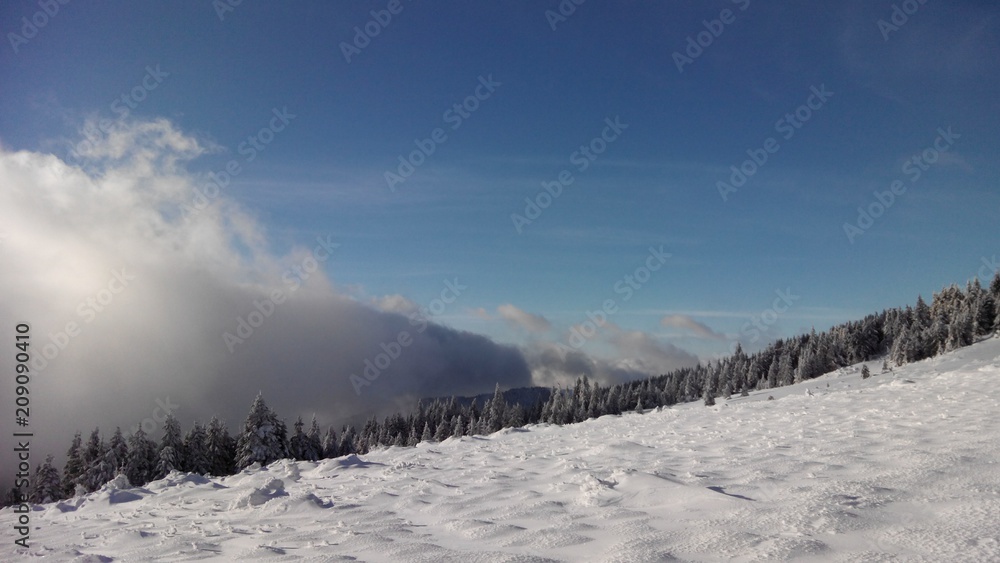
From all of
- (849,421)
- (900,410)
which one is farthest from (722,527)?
(900,410)

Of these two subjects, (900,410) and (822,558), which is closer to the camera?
(822,558)

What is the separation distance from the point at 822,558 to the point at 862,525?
1.61 meters

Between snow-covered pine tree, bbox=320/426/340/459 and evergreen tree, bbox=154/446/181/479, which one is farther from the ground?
evergreen tree, bbox=154/446/181/479

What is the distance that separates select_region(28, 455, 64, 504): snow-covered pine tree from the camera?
141 feet

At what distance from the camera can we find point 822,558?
260 inches

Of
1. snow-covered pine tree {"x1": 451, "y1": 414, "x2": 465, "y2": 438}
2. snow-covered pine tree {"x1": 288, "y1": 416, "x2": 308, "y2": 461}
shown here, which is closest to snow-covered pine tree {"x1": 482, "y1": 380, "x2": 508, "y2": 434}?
snow-covered pine tree {"x1": 451, "y1": 414, "x2": 465, "y2": 438}

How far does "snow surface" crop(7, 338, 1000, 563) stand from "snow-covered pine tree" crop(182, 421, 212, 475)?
3859cm

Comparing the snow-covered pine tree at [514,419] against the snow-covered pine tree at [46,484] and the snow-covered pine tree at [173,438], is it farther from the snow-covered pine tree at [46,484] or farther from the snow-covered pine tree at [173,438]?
the snow-covered pine tree at [46,484]

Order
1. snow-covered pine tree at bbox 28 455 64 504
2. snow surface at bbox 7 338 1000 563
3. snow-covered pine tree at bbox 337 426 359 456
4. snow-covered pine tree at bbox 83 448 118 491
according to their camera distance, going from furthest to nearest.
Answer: snow-covered pine tree at bbox 337 426 359 456
snow-covered pine tree at bbox 83 448 118 491
snow-covered pine tree at bbox 28 455 64 504
snow surface at bbox 7 338 1000 563

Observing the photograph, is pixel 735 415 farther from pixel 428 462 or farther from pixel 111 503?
pixel 111 503

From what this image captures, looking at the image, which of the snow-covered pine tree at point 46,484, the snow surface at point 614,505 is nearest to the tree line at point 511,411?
the snow-covered pine tree at point 46,484

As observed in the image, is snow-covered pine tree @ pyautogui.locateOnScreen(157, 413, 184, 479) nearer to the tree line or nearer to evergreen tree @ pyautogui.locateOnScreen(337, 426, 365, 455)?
the tree line

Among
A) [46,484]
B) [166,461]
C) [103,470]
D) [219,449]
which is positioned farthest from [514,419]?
[46,484]

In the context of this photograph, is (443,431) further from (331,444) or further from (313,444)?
(313,444)
